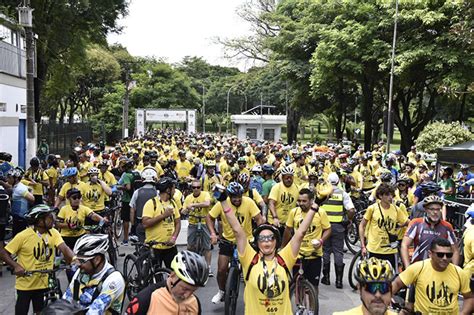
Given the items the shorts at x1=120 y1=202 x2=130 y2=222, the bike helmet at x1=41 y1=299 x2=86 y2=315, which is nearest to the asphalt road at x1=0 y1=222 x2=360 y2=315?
the shorts at x1=120 y1=202 x2=130 y2=222

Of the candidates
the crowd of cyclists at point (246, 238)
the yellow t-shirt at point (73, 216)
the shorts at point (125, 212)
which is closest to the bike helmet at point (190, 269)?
the crowd of cyclists at point (246, 238)

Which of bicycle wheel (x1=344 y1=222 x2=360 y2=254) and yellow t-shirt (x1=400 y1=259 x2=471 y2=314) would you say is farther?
bicycle wheel (x1=344 y1=222 x2=360 y2=254)

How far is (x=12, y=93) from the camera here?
76.8 ft

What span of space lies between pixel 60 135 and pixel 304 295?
28986 mm

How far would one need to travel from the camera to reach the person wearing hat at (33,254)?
5.67m

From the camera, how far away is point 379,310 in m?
3.34

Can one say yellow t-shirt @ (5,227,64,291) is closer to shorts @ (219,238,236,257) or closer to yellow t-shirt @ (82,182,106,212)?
shorts @ (219,238,236,257)

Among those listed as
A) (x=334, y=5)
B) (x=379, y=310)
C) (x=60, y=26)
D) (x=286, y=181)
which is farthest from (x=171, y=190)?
(x=334, y=5)

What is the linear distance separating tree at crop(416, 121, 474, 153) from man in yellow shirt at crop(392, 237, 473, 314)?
21.8 meters

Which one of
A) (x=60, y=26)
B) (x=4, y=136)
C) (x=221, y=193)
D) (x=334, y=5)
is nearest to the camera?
(x=221, y=193)

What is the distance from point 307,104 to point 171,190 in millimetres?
35849

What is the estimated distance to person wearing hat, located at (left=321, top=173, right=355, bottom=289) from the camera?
8.95m

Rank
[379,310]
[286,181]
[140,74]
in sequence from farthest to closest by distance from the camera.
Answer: [140,74] → [286,181] → [379,310]

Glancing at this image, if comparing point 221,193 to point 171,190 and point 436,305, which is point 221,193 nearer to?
point 436,305
